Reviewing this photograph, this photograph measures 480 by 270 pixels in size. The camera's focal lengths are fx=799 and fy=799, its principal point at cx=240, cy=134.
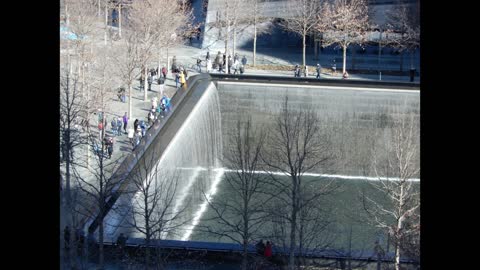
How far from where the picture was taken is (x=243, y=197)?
11484mm

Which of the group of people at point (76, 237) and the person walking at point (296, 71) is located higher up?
the person walking at point (296, 71)

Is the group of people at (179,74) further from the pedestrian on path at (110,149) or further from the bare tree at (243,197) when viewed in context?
the pedestrian on path at (110,149)

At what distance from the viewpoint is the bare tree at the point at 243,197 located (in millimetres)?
10891

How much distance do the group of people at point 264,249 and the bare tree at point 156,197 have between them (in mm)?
1235

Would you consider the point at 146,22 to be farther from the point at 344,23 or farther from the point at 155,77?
the point at 344,23

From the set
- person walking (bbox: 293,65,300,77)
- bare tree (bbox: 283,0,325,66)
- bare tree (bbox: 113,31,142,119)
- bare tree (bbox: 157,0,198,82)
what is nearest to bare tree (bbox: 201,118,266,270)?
bare tree (bbox: 113,31,142,119)

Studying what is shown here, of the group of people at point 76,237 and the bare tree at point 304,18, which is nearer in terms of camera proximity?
the group of people at point 76,237

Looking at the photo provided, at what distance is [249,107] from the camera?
17.9 m

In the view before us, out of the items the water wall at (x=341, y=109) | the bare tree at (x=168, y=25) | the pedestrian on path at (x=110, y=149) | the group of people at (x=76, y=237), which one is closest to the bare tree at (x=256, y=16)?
the bare tree at (x=168, y=25)
